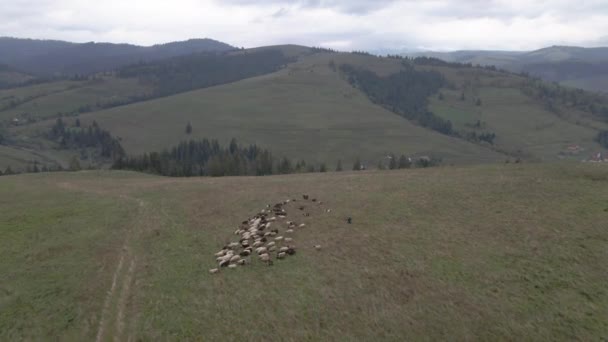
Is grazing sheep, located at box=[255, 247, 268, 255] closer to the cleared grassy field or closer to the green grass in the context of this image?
the cleared grassy field

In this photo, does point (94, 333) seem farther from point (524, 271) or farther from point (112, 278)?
point (524, 271)

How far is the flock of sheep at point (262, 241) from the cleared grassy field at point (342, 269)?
2.75 ft

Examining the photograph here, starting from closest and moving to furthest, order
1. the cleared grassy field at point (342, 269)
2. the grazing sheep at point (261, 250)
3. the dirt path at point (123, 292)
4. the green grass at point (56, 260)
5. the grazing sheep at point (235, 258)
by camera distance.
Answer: the cleared grassy field at point (342, 269) → the dirt path at point (123, 292) → the green grass at point (56, 260) → the grazing sheep at point (235, 258) → the grazing sheep at point (261, 250)

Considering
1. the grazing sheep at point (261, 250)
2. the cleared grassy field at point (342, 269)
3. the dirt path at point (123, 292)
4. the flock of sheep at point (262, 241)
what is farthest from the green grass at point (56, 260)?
the grazing sheep at point (261, 250)

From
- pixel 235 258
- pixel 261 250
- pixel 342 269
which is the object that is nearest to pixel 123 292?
pixel 235 258

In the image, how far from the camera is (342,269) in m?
26.5

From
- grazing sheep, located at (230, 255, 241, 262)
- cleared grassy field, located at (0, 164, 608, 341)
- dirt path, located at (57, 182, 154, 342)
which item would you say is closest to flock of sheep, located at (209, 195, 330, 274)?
grazing sheep, located at (230, 255, 241, 262)

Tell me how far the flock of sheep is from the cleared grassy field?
84 cm

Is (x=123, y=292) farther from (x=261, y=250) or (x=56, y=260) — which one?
(x=261, y=250)

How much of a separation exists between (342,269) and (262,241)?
7163 mm

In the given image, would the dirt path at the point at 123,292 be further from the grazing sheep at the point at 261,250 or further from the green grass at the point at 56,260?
the grazing sheep at the point at 261,250

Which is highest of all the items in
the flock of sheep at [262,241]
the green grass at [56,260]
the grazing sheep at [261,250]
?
the grazing sheep at [261,250]

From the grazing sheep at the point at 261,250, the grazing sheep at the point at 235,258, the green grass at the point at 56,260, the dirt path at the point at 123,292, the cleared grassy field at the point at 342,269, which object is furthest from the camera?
the grazing sheep at the point at 261,250

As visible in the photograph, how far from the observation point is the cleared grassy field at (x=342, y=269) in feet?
70.9
